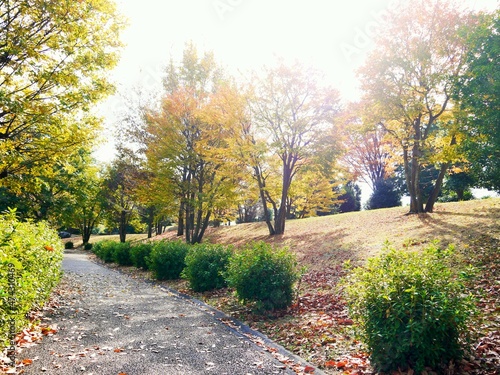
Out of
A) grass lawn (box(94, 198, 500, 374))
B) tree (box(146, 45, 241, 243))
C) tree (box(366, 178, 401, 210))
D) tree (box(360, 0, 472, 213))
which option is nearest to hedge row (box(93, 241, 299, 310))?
grass lawn (box(94, 198, 500, 374))

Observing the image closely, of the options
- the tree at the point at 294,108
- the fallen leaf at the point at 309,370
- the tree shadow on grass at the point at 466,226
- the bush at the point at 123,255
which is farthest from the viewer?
the bush at the point at 123,255

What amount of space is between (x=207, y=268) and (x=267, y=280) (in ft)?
9.88

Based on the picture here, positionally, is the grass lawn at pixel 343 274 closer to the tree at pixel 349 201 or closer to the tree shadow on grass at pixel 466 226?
the tree shadow on grass at pixel 466 226

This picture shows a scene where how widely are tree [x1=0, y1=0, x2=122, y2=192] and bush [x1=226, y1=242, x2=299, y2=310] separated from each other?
621cm

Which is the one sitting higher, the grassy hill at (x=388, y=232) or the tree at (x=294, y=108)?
the tree at (x=294, y=108)

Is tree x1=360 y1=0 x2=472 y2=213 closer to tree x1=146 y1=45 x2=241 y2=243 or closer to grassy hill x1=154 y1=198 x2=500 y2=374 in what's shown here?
grassy hill x1=154 y1=198 x2=500 y2=374

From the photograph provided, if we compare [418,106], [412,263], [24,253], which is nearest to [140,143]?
[418,106]

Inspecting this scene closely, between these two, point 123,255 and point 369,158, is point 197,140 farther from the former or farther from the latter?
point 369,158

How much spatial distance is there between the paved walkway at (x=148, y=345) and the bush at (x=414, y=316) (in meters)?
0.95

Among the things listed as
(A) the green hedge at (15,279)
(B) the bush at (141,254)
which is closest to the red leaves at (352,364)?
(A) the green hedge at (15,279)

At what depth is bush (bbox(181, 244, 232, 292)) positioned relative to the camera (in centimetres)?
888

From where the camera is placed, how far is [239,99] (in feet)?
47.9

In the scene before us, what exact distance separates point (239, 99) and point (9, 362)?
12633 millimetres

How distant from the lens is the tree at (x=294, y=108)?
14.1 m
